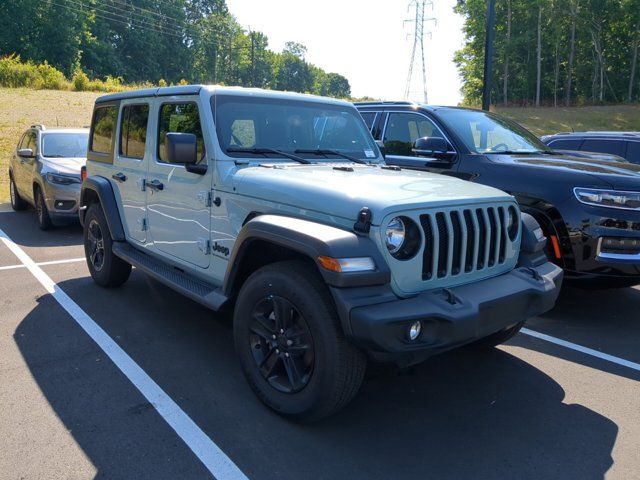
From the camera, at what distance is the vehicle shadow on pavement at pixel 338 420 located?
9.12ft

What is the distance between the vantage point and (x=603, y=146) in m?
9.22

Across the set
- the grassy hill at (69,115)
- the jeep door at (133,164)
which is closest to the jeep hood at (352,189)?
the jeep door at (133,164)

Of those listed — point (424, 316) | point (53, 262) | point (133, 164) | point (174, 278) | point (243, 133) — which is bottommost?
point (53, 262)

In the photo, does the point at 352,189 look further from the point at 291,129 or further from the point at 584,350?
the point at 584,350

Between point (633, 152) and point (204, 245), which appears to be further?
point (633, 152)

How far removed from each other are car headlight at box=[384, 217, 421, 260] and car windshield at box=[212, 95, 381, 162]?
1495 mm

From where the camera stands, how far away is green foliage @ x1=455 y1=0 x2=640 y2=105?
4941cm

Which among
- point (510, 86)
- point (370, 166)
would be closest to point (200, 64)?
point (510, 86)

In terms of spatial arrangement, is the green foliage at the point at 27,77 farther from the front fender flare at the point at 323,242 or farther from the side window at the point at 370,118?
the front fender flare at the point at 323,242

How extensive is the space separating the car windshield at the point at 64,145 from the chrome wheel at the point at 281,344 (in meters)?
7.66

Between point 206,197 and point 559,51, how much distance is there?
5926 centimetres

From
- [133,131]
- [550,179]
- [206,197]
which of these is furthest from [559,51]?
[206,197]

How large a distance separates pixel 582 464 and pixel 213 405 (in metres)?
2.11

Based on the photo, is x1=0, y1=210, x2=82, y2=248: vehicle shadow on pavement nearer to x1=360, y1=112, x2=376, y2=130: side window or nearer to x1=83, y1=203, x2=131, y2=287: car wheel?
x1=83, y1=203, x2=131, y2=287: car wheel
